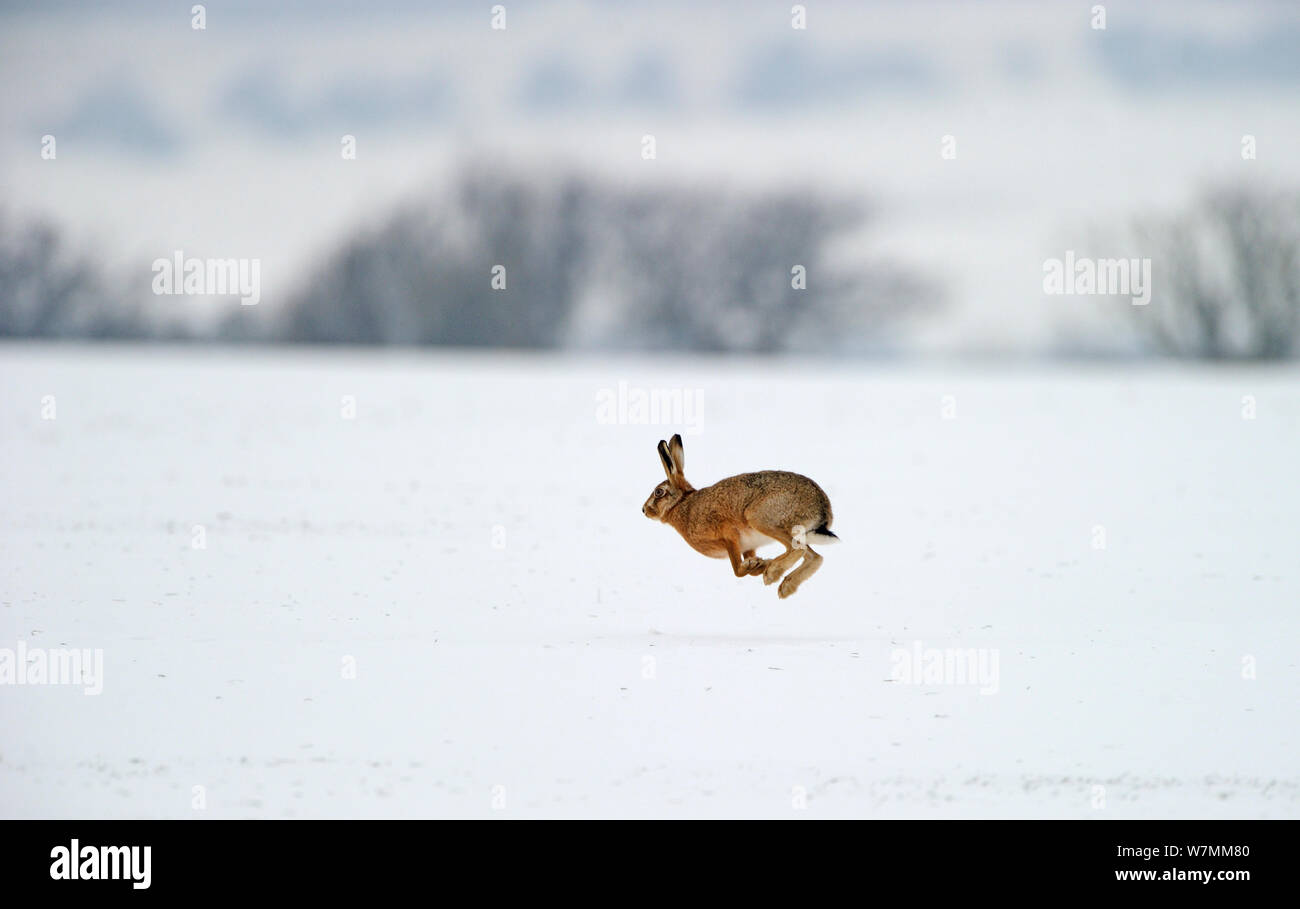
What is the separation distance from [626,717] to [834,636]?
218 cm

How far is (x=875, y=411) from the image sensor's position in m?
24.9

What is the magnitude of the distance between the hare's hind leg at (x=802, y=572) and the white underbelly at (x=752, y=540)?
214mm

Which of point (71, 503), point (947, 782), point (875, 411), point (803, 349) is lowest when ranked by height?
point (947, 782)

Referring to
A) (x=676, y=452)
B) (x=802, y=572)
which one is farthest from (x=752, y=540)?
(x=676, y=452)

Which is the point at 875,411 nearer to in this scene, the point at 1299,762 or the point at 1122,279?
the point at 1299,762

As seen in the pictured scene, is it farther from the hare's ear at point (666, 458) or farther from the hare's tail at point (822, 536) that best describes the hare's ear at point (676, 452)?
the hare's tail at point (822, 536)

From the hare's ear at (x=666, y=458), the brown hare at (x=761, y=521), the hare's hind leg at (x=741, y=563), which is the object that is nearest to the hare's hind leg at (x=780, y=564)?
the brown hare at (x=761, y=521)

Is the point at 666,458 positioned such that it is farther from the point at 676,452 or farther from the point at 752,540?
the point at 752,540

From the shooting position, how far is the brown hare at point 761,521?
28.9ft

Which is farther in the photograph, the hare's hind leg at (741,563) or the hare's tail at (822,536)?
the hare's hind leg at (741,563)

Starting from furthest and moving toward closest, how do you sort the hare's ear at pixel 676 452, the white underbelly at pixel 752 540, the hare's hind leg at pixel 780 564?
the hare's ear at pixel 676 452 < the white underbelly at pixel 752 540 < the hare's hind leg at pixel 780 564

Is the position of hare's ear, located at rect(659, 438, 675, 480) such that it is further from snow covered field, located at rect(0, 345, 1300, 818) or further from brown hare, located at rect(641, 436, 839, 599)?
snow covered field, located at rect(0, 345, 1300, 818)

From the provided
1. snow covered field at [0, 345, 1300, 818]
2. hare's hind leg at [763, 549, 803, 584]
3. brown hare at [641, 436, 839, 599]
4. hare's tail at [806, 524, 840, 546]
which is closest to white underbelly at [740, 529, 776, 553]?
brown hare at [641, 436, 839, 599]

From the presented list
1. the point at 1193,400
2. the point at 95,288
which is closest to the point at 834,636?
the point at 1193,400
